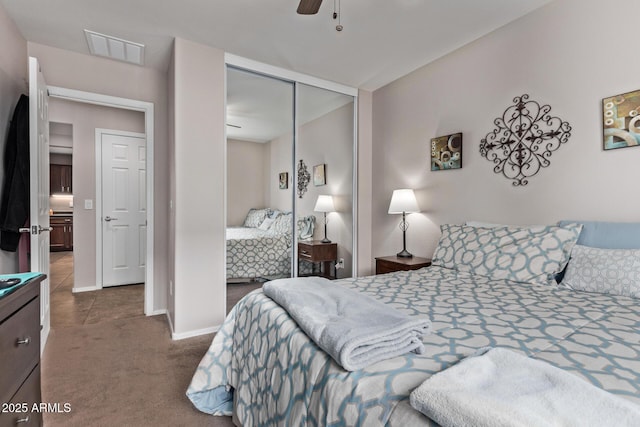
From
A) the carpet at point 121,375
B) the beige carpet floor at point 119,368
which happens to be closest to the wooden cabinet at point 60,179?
the beige carpet floor at point 119,368

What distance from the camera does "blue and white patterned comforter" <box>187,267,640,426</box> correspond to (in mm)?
796

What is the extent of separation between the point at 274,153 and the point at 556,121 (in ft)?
8.17

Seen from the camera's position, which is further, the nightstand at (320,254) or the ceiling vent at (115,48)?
the nightstand at (320,254)

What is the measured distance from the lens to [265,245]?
343 cm

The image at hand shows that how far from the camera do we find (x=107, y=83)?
3.04m

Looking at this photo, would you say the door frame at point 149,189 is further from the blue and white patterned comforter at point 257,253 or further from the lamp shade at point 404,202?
the lamp shade at point 404,202

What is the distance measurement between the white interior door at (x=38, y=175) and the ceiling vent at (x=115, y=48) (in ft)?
1.76

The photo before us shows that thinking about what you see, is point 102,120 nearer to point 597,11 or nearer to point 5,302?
point 5,302

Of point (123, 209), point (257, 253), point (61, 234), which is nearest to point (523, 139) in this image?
point (257, 253)

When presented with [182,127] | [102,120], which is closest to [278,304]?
[182,127]

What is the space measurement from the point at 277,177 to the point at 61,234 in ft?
23.7

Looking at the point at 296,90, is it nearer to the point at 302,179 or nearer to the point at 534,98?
the point at 302,179

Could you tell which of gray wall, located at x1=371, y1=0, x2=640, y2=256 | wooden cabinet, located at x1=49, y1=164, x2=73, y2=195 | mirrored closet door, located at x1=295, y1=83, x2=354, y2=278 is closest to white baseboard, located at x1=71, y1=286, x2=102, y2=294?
mirrored closet door, located at x1=295, y1=83, x2=354, y2=278

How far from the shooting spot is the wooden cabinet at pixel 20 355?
1.05 m
